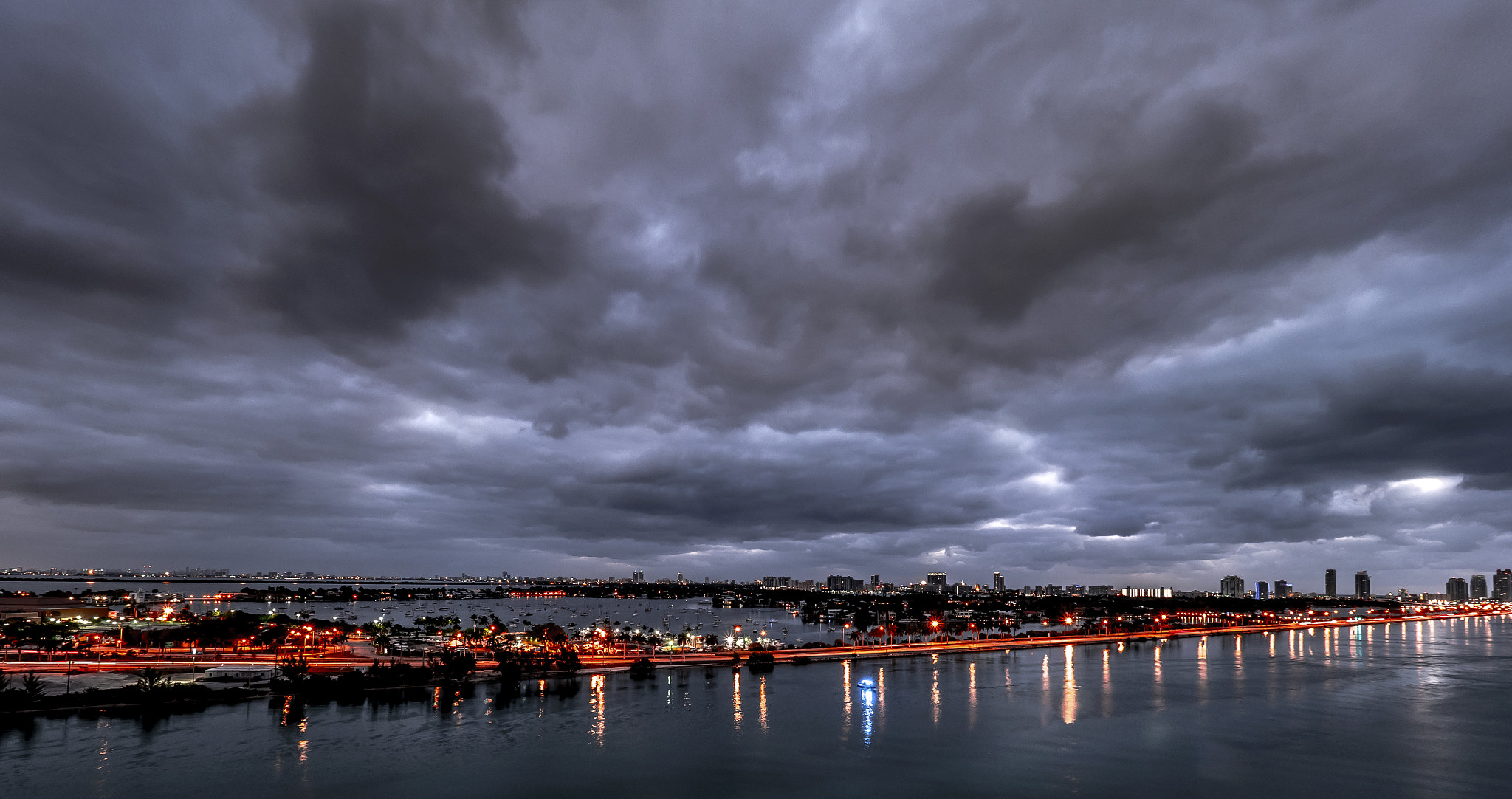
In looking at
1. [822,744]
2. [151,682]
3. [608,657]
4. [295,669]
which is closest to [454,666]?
[295,669]

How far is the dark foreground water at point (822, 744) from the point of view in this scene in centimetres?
4975

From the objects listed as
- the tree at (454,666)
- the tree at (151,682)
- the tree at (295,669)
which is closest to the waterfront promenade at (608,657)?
the tree at (295,669)

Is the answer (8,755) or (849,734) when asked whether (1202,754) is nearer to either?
(849,734)

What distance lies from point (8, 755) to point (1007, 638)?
142 m

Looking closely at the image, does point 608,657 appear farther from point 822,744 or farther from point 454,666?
point 822,744

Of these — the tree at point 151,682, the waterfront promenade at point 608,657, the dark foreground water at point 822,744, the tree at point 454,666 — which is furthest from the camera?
the tree at point 454,666

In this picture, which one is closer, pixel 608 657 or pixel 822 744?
pixel 822 744

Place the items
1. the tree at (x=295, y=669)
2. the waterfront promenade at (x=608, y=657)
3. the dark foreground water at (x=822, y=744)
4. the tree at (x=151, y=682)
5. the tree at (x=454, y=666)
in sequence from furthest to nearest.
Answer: the tree at (x=454, y=666) < the waterfront promenade at (x=608, y=657) < the tree at (x=295, y=669) < the tree at (x=151, y=682) < the dark foreground water at (x=822, y=744)

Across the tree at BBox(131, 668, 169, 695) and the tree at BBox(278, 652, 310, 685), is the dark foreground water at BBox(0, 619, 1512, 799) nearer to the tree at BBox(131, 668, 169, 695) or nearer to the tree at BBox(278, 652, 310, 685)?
the tree at BBox(131, 668, 169, 695)

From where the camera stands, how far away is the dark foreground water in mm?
49750

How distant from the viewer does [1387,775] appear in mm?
55562

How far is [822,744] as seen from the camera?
60.7 meters

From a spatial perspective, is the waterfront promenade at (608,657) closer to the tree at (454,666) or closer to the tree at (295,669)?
the tree at (295,669)

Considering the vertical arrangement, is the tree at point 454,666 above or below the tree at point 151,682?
below
